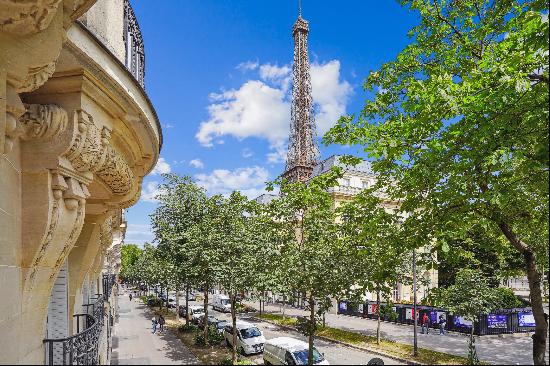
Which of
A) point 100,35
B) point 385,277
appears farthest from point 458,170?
point 100,35

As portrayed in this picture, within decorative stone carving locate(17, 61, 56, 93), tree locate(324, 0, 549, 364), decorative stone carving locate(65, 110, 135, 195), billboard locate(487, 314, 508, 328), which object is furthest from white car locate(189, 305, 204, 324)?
decorative stone carving locate(17, 61, 56, 93)

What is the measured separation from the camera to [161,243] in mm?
32750

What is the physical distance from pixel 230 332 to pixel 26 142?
88.1ft

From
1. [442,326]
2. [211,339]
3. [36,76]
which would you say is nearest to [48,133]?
[36,76]

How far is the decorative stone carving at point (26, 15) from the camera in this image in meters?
A: 2.98

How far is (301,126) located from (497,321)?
70.0 metres

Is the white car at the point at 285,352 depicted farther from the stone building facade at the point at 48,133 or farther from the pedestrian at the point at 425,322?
the pedestrian at the point at 425,322

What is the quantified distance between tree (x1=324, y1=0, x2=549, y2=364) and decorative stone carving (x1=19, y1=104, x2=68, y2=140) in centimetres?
467

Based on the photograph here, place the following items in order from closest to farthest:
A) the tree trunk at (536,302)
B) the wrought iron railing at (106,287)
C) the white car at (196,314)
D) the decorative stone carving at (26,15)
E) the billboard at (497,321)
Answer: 1. the decorative stone carving at (26,15)
2. the tree trunk at (536,302)
3. the wrought iron railing at (106,287)
4. the billboard at (497,321)
5. the white car at (196,314)

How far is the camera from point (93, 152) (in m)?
4.53

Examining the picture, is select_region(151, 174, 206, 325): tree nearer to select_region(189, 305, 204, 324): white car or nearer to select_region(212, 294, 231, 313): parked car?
select_region(189, 305, 204, 324): white car

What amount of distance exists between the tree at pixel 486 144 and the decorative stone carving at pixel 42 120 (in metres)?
4.67

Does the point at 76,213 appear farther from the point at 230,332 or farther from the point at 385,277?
the point at 230,332

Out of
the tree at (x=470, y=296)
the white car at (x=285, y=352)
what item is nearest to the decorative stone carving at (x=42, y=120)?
the white car at (x=285, y=352)
